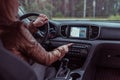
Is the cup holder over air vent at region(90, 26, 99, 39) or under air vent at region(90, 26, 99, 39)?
under

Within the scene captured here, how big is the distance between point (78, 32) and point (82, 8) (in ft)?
1.27

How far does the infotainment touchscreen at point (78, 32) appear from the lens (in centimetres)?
332

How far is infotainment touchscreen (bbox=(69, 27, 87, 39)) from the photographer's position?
3.32 m

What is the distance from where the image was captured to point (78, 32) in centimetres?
338

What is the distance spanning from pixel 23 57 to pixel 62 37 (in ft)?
4.89

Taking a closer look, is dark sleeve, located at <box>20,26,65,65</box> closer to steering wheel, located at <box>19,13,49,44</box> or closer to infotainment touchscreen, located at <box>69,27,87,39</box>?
steering wheel, located at <box>19,13,49,44</box>

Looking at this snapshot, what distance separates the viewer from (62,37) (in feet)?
11.4

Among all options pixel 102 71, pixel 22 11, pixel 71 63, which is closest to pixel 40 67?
pixel 71 63

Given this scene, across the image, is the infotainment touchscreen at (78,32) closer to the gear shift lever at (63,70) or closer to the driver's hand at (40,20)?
the gear shift lever at (63,70)

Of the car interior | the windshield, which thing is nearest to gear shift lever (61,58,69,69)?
the car interior

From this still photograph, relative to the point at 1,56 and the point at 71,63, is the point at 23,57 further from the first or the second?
the point at 71,63

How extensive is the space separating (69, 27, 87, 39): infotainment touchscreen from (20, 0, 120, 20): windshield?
282 millimetres

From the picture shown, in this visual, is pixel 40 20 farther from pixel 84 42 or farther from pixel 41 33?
pixel 84 42

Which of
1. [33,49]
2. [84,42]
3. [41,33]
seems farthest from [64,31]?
[33,49]
